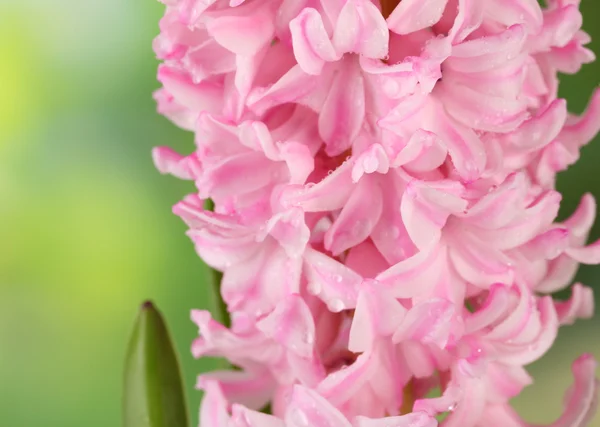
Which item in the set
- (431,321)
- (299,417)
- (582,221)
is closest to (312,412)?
(299,417)

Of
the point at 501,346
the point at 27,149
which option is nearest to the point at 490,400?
the point at 501,346

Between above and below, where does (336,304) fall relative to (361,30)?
below

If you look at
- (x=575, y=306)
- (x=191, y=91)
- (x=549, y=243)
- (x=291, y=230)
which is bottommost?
(x=575, y=306)

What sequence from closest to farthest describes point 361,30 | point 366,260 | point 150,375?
point 361,30 → point 366,260 → point 150,375

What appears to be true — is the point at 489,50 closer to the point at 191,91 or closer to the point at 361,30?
the point at 361,30

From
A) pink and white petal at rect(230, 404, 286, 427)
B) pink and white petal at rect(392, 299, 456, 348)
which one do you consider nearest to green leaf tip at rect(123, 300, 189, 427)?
pink and white petal at rect(230, 404, 286, 427)

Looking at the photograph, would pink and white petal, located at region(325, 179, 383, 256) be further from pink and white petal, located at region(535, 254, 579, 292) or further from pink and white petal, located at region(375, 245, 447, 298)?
pink and white petal, located at region(535, 254, 579, 292)

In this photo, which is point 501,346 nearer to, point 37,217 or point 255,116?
point 255,116

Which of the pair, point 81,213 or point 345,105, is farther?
point 81,213
